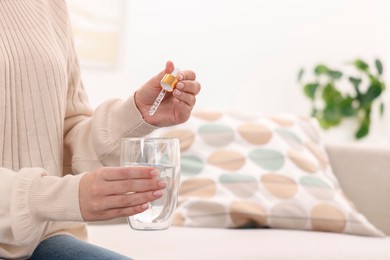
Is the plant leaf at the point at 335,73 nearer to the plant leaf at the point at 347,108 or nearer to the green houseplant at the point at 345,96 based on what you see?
the green houseplant at the point at 345,96

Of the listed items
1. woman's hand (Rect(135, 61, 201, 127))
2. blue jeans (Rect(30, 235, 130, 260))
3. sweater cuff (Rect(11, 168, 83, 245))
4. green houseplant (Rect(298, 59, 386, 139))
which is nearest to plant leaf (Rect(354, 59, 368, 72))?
green houseplant (Rect(298, 59, 386, 139))

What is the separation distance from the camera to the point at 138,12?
3297 millimetres

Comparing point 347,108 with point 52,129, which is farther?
point 347,108

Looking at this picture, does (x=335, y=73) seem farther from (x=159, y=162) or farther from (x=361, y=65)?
(x=159, y=162)

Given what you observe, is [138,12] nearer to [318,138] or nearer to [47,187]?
[318,138]

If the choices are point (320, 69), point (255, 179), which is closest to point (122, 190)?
point (255, 179)

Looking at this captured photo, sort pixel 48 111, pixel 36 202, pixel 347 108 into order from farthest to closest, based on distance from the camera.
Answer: pixel 347 108 → pixel 48 111 → pixel 36 202

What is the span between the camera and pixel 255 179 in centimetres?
219

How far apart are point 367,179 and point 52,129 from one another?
4.10ft

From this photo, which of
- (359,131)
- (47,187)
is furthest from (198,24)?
(47,187)

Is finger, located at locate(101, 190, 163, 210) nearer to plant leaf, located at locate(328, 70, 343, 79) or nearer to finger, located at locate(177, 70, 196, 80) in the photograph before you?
finger, located at locate(177, 70, 196, 80)

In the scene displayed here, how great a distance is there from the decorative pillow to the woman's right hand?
1104 millimetres

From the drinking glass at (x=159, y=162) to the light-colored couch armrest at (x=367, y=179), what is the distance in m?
1.30

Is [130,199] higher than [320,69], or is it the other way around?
[130,199]
